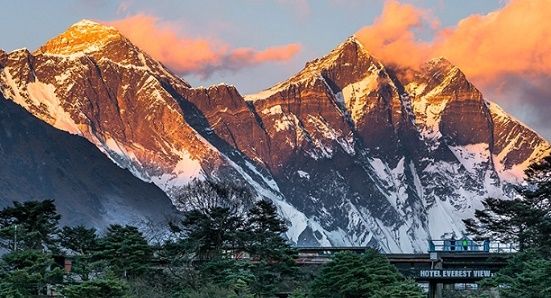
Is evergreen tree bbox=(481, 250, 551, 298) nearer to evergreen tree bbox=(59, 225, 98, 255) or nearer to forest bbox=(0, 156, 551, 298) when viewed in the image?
forest bbox=(0, 156, 551, 298)

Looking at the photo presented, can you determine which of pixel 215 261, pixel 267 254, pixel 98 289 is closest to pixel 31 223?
pixel 215 261

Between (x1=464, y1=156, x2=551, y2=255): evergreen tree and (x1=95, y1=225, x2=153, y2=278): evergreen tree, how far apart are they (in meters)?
31.0

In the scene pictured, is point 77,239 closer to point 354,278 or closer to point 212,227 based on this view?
point 212,227

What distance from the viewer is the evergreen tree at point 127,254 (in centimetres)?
8731

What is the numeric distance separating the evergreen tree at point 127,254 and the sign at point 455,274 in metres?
22.3

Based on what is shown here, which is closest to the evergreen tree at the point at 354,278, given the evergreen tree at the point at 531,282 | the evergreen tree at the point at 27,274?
the evergreen tree at the point at 531,282

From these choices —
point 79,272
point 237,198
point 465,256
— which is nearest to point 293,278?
point 237,198

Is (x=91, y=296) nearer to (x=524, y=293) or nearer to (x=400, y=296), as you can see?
(x=400, y=296)

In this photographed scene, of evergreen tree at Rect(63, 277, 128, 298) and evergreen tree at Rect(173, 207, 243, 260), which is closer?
evergreen tree at Rect(63, 277, 128, 298)

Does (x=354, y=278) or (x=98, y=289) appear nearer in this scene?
(x=98, y=289)

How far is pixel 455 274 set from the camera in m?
87.9

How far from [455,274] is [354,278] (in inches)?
633

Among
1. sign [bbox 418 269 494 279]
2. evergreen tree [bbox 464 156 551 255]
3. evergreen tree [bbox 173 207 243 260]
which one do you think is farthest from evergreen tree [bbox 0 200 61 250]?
evergreen tree [bbox 464 156 551 255]

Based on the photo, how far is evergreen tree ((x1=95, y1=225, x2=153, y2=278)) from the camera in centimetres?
8731
